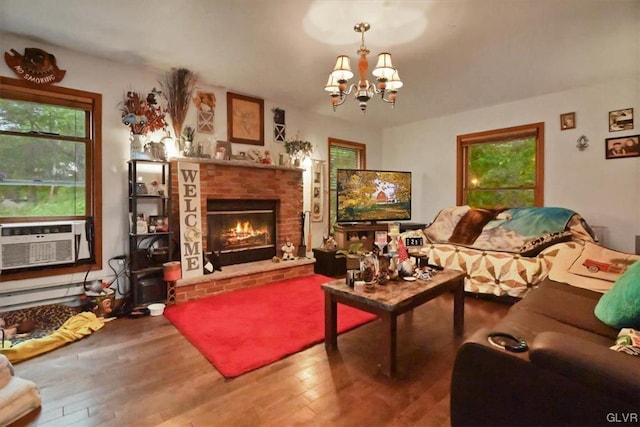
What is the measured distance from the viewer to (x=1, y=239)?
2.57m

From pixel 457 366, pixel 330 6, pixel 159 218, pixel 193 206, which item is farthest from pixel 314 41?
pixel 457 366

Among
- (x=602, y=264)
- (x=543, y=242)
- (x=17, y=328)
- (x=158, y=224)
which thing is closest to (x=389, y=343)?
(x=602, y=264)

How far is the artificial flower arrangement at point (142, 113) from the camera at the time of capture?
3.10 m

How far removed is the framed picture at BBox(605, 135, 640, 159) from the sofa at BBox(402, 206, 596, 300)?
3.05 ft

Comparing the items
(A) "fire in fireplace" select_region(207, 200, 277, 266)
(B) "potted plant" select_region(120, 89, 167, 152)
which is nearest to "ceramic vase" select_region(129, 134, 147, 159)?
(B) "potted plant" select_region(120, 89, 167, 152)

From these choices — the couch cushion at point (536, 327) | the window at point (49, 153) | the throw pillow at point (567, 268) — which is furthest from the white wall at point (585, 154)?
the window at point (49, 153)

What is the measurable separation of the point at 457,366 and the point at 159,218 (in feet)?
9.95

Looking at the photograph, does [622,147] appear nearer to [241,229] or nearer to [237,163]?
[237,163]

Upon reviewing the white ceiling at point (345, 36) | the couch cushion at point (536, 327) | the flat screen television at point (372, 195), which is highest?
the white ceiling at point (345, 36)

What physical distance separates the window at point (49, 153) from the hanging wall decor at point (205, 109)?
0.97 meters

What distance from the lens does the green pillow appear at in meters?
1.42

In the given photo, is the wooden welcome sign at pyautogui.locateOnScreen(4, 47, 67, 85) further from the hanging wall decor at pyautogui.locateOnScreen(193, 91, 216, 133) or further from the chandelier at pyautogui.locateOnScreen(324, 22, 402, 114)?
the chandelier at pyautogui.locateOnScreen(324, 22, 402, 114)

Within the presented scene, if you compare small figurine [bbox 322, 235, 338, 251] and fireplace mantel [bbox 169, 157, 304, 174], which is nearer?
fireplace mantel [bbox 169, 157, 304, 174]

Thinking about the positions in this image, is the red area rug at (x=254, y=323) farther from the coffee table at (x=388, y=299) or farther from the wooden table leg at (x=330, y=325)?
the coffee table at (x=388, y=299)
